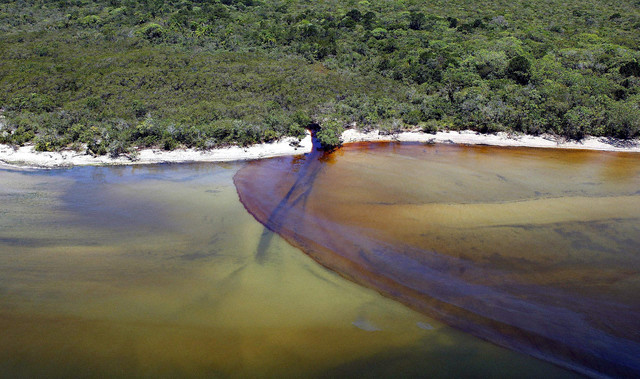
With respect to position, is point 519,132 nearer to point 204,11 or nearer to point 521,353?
point 521,353

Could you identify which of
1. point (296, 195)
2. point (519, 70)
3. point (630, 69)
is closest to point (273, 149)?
point (296, 195)

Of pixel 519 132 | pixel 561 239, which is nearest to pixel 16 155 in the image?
pixel 561 239

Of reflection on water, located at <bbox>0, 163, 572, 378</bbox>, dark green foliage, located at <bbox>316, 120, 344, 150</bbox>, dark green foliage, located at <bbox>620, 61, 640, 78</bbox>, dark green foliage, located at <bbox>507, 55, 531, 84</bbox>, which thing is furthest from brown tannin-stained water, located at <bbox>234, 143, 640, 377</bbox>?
dark green foliage, located at <bbox>620, 61, 640, 78</bbox>

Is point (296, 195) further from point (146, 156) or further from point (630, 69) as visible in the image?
point (630, 69)

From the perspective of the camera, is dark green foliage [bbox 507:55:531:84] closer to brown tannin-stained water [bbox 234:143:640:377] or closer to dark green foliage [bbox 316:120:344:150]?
brown tannin-stained water [bbox 234:143:640:377]

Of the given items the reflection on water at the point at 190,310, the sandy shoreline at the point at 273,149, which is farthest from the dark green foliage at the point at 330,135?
the reflection on water at the point at 190,310

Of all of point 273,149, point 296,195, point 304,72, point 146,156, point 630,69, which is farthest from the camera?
point 304,72

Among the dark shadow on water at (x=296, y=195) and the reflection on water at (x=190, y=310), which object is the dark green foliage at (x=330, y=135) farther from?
the reflection on water at (x=190, y=310)
